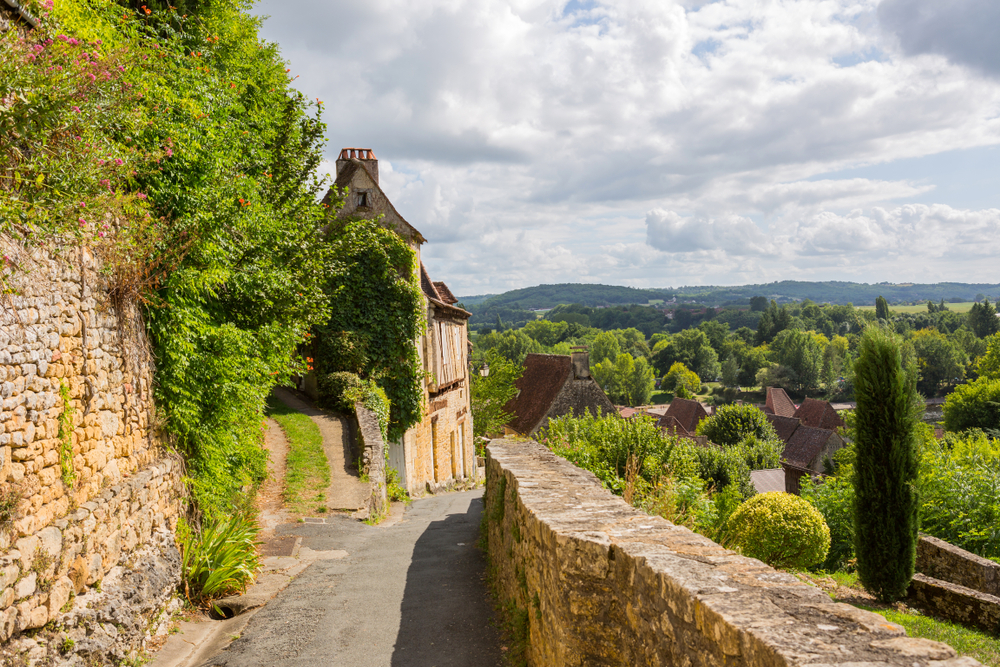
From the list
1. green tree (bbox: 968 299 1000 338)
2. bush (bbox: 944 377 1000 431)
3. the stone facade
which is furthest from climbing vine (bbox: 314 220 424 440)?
green tree (bbox: 968 299 1000 338)

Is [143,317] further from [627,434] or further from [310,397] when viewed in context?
[310,397]

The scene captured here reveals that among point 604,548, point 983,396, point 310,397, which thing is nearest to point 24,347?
point 604,548

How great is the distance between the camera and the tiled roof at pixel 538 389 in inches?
1303

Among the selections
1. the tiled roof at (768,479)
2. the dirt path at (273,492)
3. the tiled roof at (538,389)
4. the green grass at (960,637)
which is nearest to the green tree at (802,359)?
the tiled roof at (768,479)

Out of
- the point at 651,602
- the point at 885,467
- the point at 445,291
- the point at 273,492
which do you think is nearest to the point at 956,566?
the point at 885,467

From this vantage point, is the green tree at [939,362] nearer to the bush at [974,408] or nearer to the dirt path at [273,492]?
the bush at [974,408]

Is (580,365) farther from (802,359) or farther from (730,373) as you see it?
(730,373)

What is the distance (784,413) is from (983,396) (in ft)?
84.5

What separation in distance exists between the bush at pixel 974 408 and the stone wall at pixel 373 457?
42338 mm

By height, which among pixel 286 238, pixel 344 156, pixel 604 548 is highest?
pixel 344 156

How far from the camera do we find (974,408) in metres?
40.8

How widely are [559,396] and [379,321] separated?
1765 centimetres

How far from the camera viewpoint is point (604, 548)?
364cm

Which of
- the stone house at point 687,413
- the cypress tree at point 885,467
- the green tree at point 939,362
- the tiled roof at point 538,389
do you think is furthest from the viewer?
the green tree at point 939,362
